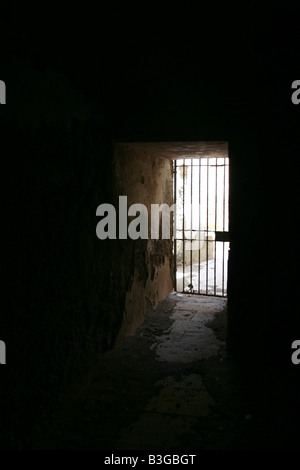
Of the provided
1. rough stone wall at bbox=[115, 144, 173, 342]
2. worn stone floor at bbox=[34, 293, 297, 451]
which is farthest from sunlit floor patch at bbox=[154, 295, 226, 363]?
rough stone wall at bbox=[115, 144, 173, 342]

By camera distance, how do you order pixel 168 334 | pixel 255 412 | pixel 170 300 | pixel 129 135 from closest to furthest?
pixel 255 412 < pixel 129 135 < pixel 168 334 < pixel 170 300

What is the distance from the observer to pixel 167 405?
3.02 m

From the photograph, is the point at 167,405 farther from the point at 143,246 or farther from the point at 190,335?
the point at 143,246

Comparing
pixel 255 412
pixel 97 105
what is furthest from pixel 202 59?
pixel 255 412

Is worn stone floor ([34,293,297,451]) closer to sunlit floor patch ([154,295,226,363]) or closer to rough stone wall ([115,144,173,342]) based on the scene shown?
sunlit floor patch ([154,295,226,363])

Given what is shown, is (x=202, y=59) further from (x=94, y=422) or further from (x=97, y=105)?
(x=94, y=422)

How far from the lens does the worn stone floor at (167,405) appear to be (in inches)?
101

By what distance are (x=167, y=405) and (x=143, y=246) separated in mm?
2082

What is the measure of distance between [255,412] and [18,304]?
6.09 feet

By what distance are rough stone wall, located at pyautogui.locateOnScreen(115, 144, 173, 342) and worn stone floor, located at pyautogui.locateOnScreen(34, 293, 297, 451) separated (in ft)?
1.41

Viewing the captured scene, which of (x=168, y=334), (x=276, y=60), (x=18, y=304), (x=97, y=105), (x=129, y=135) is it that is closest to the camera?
(x=18, y=304)

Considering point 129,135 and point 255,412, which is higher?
point 129,135

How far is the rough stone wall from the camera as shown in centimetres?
414

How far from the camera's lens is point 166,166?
19.3ft
